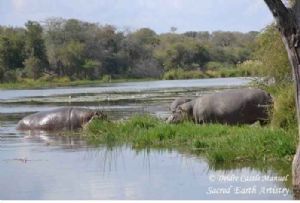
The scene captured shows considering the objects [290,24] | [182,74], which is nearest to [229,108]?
[290,24]

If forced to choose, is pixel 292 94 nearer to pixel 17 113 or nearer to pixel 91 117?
pixel 91 117

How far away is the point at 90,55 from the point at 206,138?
5672 centimetres

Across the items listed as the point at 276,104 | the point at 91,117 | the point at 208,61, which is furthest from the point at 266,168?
the point at 208,61

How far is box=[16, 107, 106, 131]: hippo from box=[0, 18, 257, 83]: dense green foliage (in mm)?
40321

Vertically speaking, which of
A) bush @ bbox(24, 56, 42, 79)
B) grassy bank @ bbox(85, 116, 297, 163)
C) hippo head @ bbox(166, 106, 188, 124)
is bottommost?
grassy bank @ bbox(85, 116, 297, 163)

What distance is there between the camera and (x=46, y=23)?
7612cm

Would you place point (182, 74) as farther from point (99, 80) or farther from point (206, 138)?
point (206, 138)

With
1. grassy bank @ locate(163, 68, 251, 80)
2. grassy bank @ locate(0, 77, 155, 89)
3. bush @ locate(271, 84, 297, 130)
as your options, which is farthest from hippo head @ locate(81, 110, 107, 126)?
grassy bank @ locate(163, 68, 251, 80)

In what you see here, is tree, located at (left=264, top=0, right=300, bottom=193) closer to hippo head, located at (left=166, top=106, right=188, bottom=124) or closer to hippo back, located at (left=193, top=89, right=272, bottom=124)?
hippo back, located at (left=193, top=89, right=272, bottom=124)

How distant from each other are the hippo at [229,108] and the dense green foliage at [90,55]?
41.7m

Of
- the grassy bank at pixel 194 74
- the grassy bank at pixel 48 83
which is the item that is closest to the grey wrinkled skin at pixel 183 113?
the grassy bank at pixel 48 83

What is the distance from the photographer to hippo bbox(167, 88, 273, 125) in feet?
43.8

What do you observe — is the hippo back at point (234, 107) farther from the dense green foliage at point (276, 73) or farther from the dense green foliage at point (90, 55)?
the dense green foliage at point (90, 55)

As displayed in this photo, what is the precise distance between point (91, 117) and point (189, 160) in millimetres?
5978
